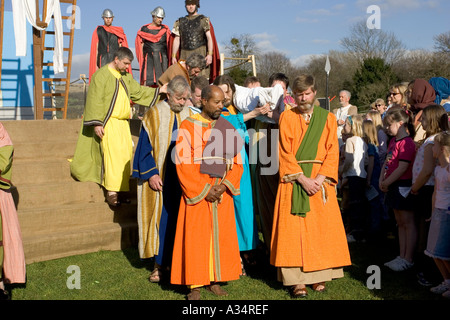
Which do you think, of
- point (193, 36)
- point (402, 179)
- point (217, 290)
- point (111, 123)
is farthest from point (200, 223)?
point (193, 36)

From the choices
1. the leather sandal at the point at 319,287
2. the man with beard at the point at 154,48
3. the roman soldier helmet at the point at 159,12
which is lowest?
the leather sandal at the point at 319,287

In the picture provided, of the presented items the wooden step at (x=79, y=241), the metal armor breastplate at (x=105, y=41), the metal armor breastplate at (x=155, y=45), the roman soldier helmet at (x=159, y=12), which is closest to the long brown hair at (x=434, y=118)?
the wooden step at (x=79, y=241)

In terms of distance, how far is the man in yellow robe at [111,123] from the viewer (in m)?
6.66

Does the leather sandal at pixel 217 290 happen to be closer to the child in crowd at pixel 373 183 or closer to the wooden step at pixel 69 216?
the wooden step at pixel 69 216

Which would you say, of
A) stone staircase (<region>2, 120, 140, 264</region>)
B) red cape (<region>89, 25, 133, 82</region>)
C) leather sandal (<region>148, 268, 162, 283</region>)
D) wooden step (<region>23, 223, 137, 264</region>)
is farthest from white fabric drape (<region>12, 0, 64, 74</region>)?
leather sandal (<region>148, 268, 162, 283</region>)

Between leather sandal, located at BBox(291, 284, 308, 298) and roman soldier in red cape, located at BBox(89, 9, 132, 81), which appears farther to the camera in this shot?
roman soldier in red cape, located at BBox(89, 9, 132, 81)

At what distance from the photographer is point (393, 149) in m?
5.59

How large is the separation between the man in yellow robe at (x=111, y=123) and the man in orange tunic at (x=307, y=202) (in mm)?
2545

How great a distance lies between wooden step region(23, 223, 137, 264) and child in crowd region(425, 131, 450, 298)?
A: 362cm

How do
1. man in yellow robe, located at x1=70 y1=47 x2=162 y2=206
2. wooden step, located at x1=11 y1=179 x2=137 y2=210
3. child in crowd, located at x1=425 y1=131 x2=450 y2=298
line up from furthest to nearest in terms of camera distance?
man in yellow robe, located at x1=70 y1=47 x2=162 y2=206 < wooden step, located at x1=11 y1=179 x2=137 y2=210 < child in crowd, located at x1=425 y1=131 x2=450 y2=298

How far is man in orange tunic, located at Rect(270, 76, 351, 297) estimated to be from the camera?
4824 mm

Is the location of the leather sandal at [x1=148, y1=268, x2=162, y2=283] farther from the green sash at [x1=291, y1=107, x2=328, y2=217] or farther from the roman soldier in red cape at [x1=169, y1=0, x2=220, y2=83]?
the roman soldier in red cape at [x1=169, y1=0, x2=220, y2=83]

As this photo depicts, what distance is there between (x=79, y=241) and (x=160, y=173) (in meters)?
1.61
